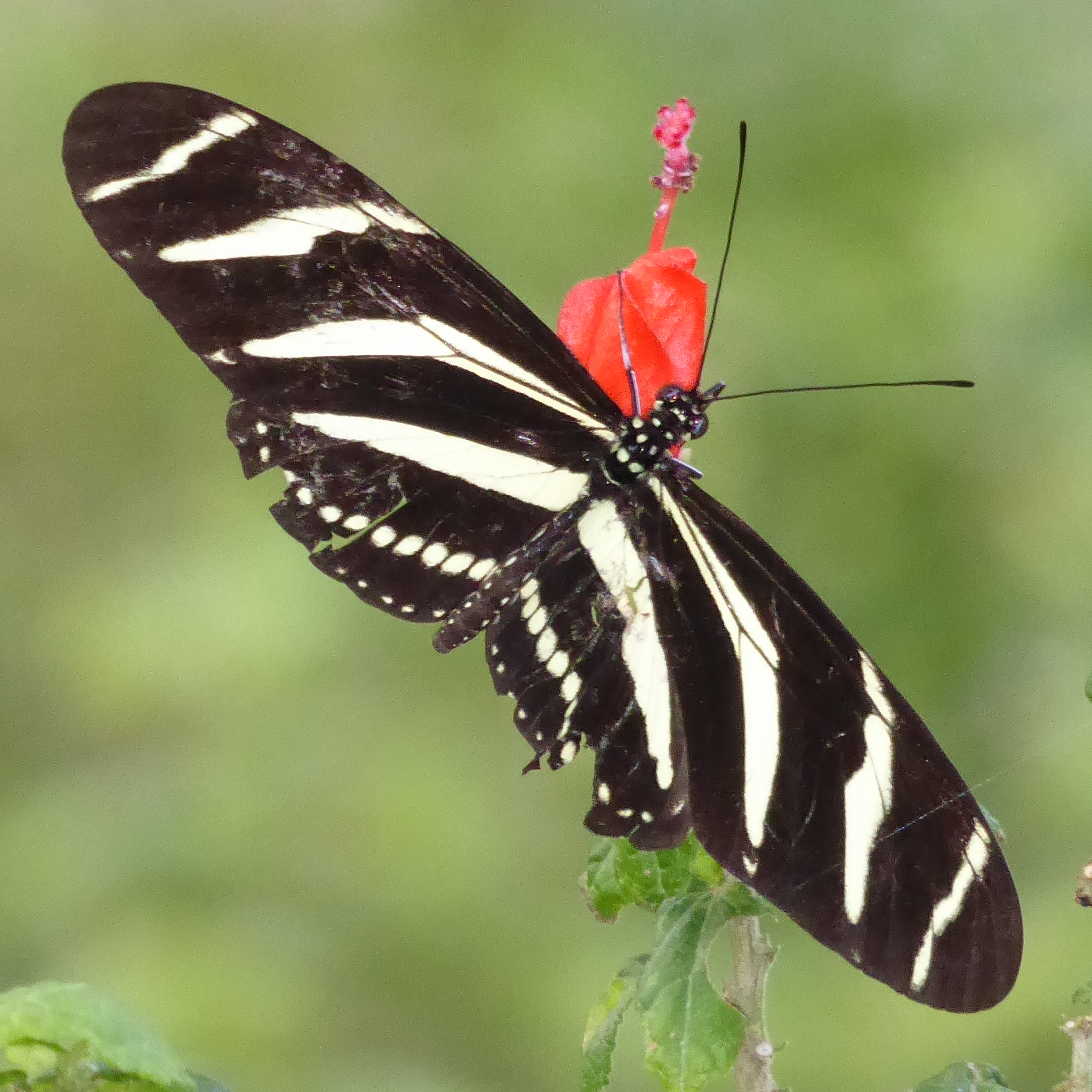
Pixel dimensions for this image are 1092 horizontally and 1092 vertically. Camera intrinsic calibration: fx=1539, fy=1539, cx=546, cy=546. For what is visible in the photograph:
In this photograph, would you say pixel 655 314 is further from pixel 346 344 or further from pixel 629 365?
pixel 346 344

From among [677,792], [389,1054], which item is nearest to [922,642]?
[389,1054]

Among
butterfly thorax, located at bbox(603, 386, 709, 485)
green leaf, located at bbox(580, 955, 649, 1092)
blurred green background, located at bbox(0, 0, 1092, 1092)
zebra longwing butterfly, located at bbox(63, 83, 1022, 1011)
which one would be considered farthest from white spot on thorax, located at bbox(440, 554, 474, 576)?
blurred green background, located at bbox(0, 0, 1092, 1092)

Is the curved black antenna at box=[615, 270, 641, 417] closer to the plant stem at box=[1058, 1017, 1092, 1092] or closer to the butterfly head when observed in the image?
the butterfly head

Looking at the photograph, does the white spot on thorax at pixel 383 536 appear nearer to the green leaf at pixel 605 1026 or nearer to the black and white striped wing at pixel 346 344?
the black and white striped wing at pixel 346 344

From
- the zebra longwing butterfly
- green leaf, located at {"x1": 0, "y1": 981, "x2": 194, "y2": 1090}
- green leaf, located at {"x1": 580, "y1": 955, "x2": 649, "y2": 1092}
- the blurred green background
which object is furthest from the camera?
the blurred green background

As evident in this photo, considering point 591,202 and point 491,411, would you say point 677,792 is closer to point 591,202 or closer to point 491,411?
point 491,411

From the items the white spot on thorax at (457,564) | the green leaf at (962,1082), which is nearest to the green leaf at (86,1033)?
the white spot on thorax at (457,564)
